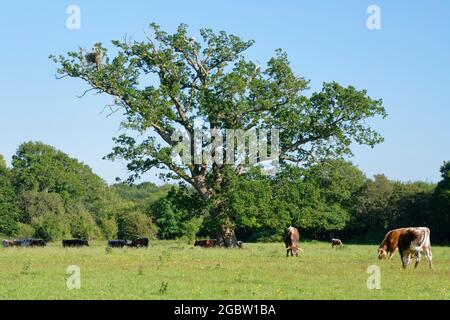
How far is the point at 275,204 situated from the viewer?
41.7m

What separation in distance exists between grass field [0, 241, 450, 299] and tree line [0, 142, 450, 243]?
13.6m

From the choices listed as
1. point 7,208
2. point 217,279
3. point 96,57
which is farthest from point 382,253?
point 7,208

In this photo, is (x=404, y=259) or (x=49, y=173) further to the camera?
(x=49, y=173)

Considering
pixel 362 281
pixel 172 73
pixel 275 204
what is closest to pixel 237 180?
pixel 275 204

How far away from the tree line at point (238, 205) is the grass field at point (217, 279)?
13574mm

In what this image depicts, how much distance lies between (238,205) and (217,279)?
20.8 meters

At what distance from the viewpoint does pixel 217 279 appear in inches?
776

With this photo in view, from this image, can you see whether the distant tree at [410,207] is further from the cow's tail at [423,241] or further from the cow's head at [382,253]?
the cow's tail at [423,241]

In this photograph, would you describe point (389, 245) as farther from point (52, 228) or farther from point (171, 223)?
point (171, 223)

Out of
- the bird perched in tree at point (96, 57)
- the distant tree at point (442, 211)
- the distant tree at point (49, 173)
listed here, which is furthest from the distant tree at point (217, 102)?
the distant tree at point (49, 173)

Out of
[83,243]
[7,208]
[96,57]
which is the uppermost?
[96,57]
